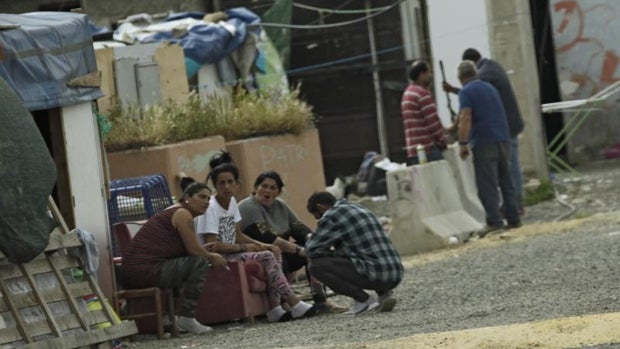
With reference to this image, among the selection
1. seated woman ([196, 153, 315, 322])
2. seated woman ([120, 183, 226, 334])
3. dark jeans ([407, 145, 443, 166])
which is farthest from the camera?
dark jeans ([407, 145, 443, 166])

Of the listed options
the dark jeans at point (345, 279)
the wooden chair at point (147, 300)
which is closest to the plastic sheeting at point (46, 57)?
the wooden chair at point (147, 300)

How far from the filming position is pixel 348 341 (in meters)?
11.4

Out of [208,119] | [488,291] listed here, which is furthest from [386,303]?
[208,119]

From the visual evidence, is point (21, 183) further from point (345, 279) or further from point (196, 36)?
point (196, 36)

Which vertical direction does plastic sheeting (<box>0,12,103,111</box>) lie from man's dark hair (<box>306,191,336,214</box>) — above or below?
above

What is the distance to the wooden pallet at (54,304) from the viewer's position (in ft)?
37.4

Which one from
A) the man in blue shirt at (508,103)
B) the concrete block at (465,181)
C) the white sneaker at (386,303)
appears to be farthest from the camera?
the man in blue shirt at (508,103)

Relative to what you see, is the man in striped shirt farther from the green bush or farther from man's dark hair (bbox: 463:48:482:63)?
man's dark hair (bbox: 463:48:482:63)

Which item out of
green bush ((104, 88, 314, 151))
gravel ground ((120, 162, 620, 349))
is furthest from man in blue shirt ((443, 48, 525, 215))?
green bush ((104, 88, 314, 151))

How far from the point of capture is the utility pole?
24203 mm

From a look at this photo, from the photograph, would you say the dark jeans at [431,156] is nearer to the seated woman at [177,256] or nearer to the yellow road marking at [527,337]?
the seated woman at [177,256]

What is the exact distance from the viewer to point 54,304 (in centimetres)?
1192

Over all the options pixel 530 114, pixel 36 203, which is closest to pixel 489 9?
pixel 530 114

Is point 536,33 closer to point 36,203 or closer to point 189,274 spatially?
point 189,274
